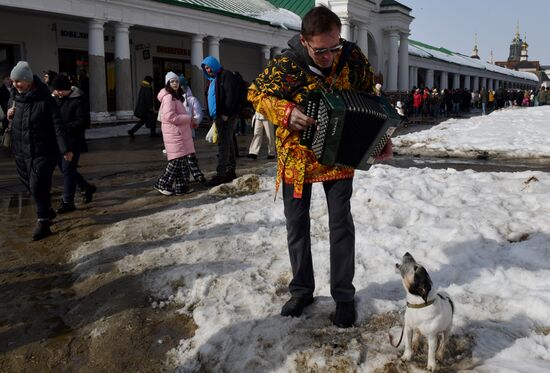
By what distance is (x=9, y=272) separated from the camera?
466 centimetres

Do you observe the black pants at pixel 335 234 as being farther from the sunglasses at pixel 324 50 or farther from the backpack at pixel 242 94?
the backpack at pixel 242 94

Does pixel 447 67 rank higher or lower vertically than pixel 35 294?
higher


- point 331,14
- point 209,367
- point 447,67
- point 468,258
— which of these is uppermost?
point 447,67

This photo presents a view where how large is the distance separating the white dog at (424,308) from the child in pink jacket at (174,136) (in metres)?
5.05

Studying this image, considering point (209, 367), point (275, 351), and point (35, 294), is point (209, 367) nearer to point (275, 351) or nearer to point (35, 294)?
point (275, 351)

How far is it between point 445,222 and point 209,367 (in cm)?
297

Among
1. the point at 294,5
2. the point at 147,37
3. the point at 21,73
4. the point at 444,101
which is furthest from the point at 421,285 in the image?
the point at 444,101

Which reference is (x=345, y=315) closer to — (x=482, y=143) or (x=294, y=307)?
(x=294, y=307)

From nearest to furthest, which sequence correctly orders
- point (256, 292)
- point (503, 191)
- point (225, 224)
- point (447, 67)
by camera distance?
point (256, 292), point (225, 224), point (503, 191), point (447, 67)

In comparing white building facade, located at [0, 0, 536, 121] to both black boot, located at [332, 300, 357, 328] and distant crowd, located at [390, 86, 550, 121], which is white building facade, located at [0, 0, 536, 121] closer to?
distant crowd, located at [390, 86, 550, 121]

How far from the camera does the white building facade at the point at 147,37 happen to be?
1733cm

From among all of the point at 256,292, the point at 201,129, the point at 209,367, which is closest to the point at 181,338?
the point at 209,367

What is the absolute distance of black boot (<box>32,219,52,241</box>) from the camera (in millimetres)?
5562

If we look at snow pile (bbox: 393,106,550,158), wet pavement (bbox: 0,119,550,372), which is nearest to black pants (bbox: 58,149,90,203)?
wet pavement (bbox: 0,119,550,372)
